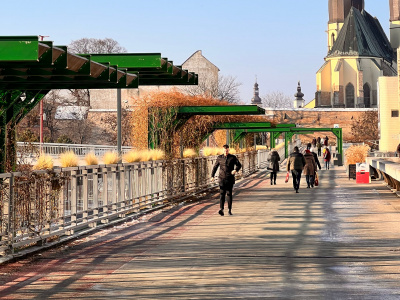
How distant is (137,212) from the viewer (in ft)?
71.6

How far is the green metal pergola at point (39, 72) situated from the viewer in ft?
40.1

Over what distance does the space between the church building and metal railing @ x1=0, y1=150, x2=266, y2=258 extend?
109 metres

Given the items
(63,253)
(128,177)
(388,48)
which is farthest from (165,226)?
(388,48)

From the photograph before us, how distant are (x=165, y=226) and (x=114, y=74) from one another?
3.54 m

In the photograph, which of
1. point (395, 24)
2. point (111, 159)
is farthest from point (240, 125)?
point (395, 24)

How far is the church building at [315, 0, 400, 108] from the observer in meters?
133

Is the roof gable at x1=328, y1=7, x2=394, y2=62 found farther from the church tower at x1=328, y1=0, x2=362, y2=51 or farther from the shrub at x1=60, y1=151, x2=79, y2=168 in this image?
the shrub at x1=60, y1=151, x2=79, y2=168

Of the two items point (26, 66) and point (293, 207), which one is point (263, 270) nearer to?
point (26, 66)

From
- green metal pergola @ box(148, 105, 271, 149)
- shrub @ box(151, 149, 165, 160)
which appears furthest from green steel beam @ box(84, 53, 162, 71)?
green metal pergola @ box(148, 105, 271, 149)

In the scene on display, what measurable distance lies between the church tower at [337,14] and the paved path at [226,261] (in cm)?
12941

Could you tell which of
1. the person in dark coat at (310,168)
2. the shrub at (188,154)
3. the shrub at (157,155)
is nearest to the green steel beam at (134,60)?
the shrub at (157,155)

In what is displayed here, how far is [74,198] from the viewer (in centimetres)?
1636

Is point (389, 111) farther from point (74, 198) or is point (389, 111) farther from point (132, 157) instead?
point (74, 198)

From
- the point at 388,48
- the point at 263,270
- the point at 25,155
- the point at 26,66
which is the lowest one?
the point at 263,270
